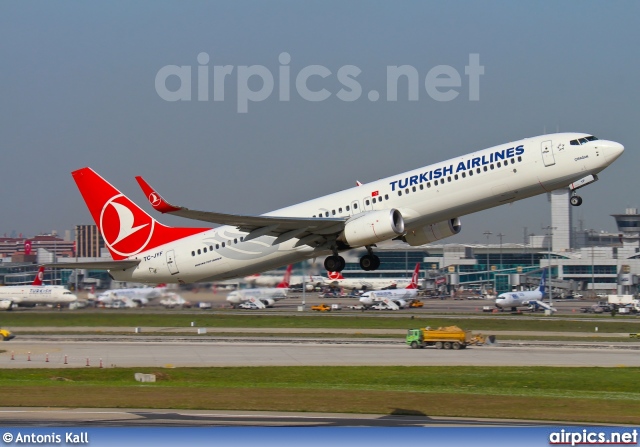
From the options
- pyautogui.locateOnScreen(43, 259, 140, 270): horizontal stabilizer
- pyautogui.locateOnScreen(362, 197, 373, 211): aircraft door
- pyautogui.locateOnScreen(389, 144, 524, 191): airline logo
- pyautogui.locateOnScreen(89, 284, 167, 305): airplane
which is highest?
pyautogui.locateOnScreen(389, 144, 524, 191): airline logo

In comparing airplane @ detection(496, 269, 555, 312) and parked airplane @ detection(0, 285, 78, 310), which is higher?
parked airplane @ detection(0, 285, 78, 310)

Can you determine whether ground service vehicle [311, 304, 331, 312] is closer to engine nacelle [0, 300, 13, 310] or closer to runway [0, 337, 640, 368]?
engine nacelle [0, 300, 13, 310]

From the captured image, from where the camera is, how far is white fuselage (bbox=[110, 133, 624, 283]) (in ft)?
129

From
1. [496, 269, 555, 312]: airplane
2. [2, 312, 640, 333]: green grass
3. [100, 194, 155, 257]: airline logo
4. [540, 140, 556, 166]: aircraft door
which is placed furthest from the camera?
[496, 269, 555, 312]: airplane

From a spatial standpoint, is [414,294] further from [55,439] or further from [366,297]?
[55,439]

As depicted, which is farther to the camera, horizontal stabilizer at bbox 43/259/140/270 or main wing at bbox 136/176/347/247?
horizontal stabilizer at bbox 43/259/140/270

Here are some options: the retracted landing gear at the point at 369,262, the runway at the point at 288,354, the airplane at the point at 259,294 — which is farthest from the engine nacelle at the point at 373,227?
the runway at the point at 288,354

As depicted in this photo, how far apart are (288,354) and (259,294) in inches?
657

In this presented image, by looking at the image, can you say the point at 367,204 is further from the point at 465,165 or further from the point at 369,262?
the point at 465,165

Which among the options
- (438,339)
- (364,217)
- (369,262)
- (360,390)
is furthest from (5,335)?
(360,390)

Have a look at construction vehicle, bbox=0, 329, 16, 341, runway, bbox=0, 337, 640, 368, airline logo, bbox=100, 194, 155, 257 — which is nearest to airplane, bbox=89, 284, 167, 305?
runway, bbox=0, 337, 640, 368

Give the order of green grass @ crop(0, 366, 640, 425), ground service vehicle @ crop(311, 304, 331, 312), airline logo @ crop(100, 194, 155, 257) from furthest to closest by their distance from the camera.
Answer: ground service vehicle @ crop(311, 304, 331, 312) < airline logo @ crop(100, 194, 155, 257) < green grass @ crop(0, 366, 640, 425)

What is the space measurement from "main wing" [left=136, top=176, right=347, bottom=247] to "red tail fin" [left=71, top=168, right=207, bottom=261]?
6.33 metres

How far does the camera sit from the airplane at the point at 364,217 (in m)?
39.6
